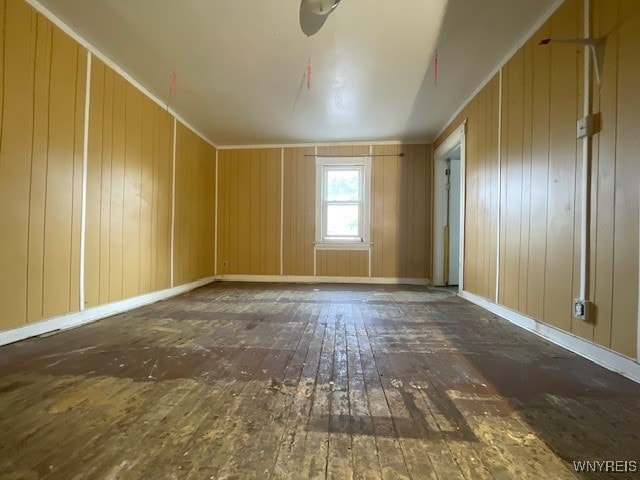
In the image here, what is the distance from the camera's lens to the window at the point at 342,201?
16.4 ft

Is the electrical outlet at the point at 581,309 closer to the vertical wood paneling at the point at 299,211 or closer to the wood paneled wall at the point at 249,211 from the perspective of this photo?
the vertical wood paneling at the point at 299,211

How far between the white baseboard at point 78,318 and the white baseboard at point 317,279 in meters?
1.56

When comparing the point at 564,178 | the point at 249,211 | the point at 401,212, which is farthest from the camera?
the point at 249,211

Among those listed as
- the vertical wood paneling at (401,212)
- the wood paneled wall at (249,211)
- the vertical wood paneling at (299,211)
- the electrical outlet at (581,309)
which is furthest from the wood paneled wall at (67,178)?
the electrical outlet at (581,309)

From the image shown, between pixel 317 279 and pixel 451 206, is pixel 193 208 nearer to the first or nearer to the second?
pixel 317 279

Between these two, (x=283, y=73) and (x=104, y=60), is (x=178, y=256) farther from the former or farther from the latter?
(x=283, y=73)

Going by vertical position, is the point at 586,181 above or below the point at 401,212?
below

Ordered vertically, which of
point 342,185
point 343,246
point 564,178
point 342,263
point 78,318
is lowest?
point 78,318

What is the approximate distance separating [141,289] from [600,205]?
401cm

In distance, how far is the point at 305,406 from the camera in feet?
3.84

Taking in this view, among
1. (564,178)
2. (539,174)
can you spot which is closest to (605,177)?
(564,178)

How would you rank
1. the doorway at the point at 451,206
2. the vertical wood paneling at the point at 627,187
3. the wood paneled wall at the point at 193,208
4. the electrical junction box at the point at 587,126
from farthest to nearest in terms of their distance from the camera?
the doorway at the point at 451,206 → the wood paneled wall at the point at 193,208 → the electrical junction box at the point at 587,126 → the vertical wood paneling at the point at 627,187

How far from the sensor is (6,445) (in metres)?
0.93

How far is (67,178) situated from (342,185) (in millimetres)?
3793
